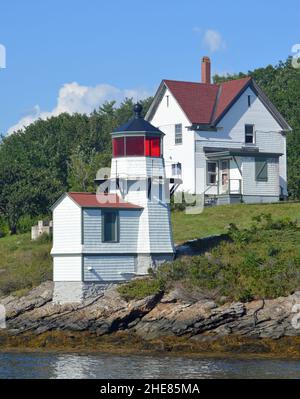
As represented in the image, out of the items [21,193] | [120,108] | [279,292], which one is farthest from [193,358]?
[120,108]

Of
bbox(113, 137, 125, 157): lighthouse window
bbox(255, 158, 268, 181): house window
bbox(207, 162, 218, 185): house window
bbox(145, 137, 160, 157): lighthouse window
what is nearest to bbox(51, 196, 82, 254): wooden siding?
bbox(113, 137, 125, 157): lighthouse window

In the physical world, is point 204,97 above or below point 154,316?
above

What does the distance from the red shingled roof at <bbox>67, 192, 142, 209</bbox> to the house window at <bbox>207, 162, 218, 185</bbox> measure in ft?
49.1

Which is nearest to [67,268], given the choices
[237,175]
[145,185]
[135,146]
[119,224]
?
[119,224]

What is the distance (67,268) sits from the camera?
135 feet

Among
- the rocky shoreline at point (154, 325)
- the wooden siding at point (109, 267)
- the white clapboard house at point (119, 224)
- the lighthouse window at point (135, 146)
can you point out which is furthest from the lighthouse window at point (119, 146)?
the rocky shoreline at point (154, 325)

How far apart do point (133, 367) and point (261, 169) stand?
24245 millimetres

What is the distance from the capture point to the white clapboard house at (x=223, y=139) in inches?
2202

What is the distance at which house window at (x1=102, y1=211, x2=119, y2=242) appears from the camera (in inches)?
1622

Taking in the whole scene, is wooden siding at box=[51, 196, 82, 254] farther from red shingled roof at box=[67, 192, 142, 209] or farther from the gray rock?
the gray rock

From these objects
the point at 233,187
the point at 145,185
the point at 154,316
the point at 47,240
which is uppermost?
the point at 233,187

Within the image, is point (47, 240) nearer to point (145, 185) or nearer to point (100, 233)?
point (145, 185)

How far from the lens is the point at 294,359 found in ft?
116
